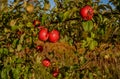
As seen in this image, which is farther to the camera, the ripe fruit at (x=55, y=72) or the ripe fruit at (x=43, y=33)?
the ripe fruit at (x=55, y=72)

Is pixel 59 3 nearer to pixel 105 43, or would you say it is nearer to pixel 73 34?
pixel 73 34

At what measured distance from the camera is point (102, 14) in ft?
9.25

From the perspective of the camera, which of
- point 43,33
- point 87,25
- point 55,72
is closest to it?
point 87,25

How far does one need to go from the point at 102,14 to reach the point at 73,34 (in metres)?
1.51

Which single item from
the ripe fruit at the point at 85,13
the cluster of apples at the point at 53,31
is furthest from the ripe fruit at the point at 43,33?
the ripe fruit at the point at 85,13

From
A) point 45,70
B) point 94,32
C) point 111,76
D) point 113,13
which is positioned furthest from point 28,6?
point 111,76

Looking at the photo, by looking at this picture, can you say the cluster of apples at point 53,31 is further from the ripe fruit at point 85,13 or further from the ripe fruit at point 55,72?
the ripe fruit at point 55,72

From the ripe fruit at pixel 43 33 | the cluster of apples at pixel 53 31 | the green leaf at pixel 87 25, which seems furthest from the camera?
the ripe fruit at pixel 43 33

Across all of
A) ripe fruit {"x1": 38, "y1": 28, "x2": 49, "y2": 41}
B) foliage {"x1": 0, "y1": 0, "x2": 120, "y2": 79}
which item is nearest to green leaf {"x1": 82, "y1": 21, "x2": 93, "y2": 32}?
foliage {"x1": 0, "y1": 0, "x2": 120, "y2": 79}

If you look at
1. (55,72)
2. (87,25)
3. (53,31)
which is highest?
(87,25)

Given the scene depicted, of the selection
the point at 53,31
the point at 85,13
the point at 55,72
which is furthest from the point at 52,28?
the point at 55,72

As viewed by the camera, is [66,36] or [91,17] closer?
[91,17]

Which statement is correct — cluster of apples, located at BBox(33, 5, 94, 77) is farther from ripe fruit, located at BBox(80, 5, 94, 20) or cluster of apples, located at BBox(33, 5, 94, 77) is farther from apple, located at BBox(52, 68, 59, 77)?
apple, located at BBox(52, 68, 59, 77)

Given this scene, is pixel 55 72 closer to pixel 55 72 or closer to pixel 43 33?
pixel 55 72
